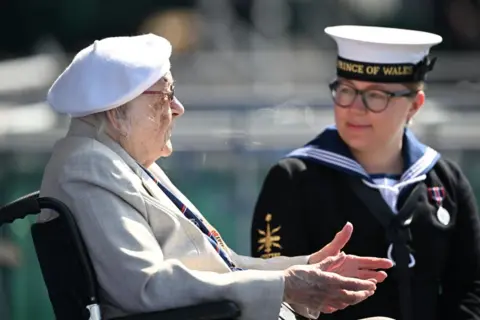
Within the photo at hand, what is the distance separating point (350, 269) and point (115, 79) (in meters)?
0.94

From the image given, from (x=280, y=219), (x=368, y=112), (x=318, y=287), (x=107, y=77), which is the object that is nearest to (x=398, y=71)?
(x=368, y=112)

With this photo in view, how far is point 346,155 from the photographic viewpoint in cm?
447

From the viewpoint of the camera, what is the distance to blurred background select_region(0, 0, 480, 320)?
20.3ft

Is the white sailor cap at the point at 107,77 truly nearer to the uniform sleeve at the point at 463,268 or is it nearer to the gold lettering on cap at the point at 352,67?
the gold lettering on cap at the point at 352,67

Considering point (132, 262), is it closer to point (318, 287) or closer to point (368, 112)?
point (318, 287)

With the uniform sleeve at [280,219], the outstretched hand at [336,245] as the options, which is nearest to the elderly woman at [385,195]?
the uniform sleeve at [280,219]

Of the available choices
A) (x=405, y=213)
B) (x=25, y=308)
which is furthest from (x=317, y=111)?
(x=405, y=213)

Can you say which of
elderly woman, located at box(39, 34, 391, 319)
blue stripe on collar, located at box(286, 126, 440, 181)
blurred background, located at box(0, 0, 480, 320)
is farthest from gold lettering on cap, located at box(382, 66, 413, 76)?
blurred background, located at box(0, 0, 480, 320)

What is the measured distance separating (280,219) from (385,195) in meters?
0.41

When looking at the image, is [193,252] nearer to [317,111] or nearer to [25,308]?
[25,308]

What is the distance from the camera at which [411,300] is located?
4.36m

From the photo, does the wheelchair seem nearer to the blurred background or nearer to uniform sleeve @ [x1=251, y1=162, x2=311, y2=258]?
uniform sleeve @ [x1=251, y1=162, x2=311, y2=258]

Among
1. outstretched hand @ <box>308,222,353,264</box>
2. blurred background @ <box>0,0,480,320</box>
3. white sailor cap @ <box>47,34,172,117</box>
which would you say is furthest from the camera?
blurred background @ <box>0,0,480,320</box>

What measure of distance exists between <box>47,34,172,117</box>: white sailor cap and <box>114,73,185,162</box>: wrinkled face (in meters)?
0.05
